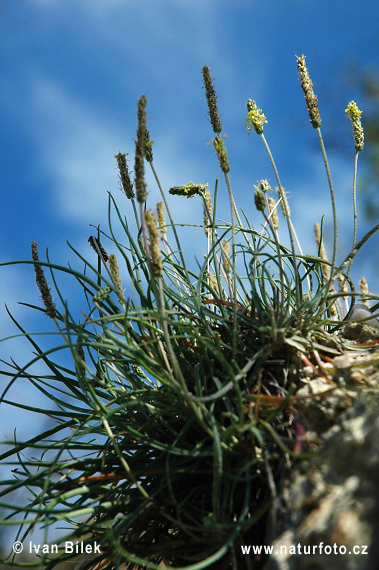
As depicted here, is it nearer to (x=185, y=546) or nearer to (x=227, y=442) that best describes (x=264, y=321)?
(x=227, y=442)

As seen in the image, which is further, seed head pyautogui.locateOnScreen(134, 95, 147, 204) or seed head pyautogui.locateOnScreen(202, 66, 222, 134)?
seed head pyautogui.locateOnScreen(202, 66, 222, 134)

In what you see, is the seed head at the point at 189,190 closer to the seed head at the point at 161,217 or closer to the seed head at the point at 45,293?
the seed head at the point at 161,217

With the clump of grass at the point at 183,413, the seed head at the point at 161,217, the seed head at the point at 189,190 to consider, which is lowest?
the clump of grass at the point at 183,413

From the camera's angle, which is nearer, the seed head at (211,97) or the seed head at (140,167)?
the seed head at (140,167)

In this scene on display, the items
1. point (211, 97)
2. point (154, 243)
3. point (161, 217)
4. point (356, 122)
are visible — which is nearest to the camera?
point (154, 243)

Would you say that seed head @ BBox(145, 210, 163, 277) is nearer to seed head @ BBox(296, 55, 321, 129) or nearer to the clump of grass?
the clump of grass

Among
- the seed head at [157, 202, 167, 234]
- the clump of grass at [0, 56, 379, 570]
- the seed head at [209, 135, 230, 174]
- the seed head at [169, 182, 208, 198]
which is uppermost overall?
the seed head at [157, 202, 167, 234]

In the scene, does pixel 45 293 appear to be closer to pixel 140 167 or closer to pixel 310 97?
pixel 140 167

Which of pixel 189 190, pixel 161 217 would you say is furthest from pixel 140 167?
pixel 161 217

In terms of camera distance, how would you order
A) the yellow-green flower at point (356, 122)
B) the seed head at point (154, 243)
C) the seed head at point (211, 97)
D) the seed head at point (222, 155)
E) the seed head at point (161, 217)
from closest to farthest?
the seed head at point (154, 243)
the seed head at point (222, 155)
the seed head at point (211, 97)
the yellow-green flower at point (356, 122)
the seed head at point (161, 217)

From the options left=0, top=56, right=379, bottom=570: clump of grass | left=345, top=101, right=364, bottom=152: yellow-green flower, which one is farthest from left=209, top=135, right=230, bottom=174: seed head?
left=345, top=101, right=364, bottom=152: yellow-green flower

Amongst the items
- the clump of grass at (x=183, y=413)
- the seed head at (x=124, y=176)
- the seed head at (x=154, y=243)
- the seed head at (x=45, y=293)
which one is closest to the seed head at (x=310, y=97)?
the clump of grass at (x=183, y=413)
